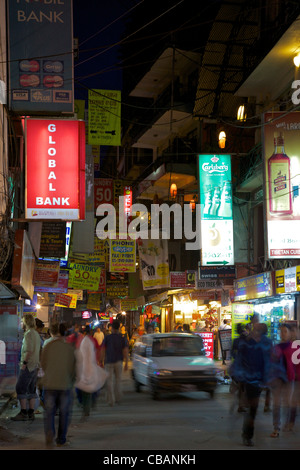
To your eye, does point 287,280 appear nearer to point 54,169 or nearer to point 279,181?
point 279,181

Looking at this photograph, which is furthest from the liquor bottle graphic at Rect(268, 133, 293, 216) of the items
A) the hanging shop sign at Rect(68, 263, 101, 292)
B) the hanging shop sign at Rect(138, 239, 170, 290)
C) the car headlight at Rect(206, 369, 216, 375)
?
the hanging shop sign at Rect(68, 263, 101, 292)

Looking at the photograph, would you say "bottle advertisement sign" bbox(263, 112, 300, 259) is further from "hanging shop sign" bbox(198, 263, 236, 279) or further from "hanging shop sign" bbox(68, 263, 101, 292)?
"hanging shop sign" bbox(68, 263, 101, 292)

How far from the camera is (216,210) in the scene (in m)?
24.3

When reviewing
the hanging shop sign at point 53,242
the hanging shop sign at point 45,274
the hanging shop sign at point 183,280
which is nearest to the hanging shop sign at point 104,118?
the hanging shop sign at point 53,242

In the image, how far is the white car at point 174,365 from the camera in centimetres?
1644

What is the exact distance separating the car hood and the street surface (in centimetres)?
88

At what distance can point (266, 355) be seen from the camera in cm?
1022

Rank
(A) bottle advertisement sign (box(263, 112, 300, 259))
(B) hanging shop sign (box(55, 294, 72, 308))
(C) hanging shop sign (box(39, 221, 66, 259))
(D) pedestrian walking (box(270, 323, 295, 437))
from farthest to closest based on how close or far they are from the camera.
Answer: (B) hanging shop sign (box(55, 294, 72, 308))
(C) hanging shop sign (box(39, 221, 66, 259))
(A) bottle advertisement sign (box(263, 112, 300, 259))
(D) pedestrian walking (box(270, 323, 295, 437))

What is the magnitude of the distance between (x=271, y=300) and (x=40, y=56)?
1187cm

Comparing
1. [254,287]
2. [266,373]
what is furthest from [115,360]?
[254,287]

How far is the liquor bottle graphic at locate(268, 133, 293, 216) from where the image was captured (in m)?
Answer: 19.4

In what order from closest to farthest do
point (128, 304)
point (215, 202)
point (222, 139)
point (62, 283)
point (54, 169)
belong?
1. point (54, 169)
2. point (215, 202)
3. point (62, 283)
4. point (222, 139)
5. point (128, 304)

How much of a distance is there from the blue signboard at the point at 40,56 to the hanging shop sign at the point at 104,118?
7.08 metres

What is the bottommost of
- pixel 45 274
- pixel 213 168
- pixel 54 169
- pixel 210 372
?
pixel 210 372
